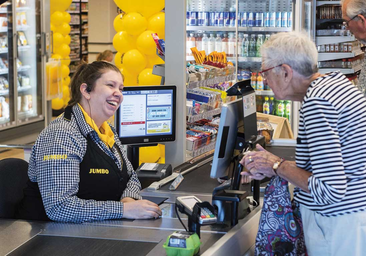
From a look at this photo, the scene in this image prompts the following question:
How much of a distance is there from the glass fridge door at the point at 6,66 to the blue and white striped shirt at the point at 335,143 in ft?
23.3

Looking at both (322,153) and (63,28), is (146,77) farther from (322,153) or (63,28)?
(63,28)

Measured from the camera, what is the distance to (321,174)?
196cm

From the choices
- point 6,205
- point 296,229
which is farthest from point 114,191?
point 296,229

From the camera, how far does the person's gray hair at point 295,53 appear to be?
7.04 feet

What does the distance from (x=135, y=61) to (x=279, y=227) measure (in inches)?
151

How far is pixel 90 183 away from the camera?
8.86 ft

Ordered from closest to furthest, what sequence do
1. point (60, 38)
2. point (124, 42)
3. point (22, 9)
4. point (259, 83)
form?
point (124, 42)
point (259, 83)
point (22, 9)
point (60, 38)

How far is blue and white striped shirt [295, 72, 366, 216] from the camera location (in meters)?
1.94

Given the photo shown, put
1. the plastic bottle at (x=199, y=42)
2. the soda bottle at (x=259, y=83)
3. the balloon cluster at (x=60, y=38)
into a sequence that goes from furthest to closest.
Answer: the balloon cluster at (x=60, y=38), the soda bottle at (x=259, y=83), the plastic bottle at (x=199, y=42)

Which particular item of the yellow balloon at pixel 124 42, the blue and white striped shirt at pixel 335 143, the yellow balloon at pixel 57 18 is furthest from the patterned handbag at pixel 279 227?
the yellow balloon at pixel 57 18

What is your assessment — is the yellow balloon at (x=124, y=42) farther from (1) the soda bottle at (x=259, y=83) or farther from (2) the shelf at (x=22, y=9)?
(2) the shelf at (x=22, y=9)

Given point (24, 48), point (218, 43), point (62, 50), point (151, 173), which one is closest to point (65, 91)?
point (62, 50)

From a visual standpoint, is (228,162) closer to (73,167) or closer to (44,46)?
(73,167)

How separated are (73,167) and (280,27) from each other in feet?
14.6
